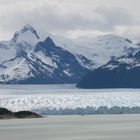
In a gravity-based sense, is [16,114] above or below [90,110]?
below

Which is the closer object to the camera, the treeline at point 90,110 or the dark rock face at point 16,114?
the dark rock face at point 16,114

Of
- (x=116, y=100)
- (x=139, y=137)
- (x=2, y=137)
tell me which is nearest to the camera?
(x=139, y=137)

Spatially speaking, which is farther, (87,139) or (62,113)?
(62,113)

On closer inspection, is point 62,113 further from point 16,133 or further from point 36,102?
point 16,133

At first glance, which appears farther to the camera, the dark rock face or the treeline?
the treeline

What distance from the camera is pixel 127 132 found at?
53.4 m

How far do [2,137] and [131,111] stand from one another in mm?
39183

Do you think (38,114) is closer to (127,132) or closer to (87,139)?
(127,132)

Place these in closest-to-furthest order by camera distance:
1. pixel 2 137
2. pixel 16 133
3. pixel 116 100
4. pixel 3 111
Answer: pixel 2 137, pixel 16 133, pixel 3 111, pixel 116 100

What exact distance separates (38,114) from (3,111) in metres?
4.73

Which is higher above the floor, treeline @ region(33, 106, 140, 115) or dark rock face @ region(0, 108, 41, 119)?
treeline @ region(33, 106, 140, 115)

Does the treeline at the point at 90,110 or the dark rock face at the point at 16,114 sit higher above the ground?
the treeline at the point at 90,110

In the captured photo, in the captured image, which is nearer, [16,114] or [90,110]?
[90,110]

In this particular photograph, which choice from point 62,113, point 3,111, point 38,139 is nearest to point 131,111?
point 62,113
